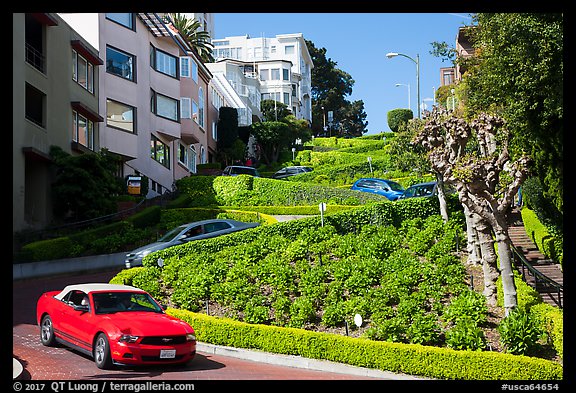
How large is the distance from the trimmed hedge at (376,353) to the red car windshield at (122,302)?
105 inches

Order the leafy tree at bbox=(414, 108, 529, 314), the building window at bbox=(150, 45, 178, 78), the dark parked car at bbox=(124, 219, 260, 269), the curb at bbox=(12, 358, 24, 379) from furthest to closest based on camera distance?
the building window at bbox=(150, 45, 178, 78), the dark parked car at bbox=(124, 219, 260, 269), the leafy tree at bbox=(414, 108, 529, 314), the curb at bbox=(12, 358, 24, 379)

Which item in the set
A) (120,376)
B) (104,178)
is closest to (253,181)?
(104,178)

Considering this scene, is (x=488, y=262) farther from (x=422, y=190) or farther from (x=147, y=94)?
(x=147, y=94)

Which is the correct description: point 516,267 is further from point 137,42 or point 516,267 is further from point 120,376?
point 137,42

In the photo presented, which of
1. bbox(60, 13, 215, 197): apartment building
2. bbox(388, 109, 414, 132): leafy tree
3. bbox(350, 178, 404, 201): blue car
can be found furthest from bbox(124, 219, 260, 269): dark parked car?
bbox(388, 109, 414, 132): leafy tree

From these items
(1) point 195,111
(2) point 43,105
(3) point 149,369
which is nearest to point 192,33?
(1) point 195,111

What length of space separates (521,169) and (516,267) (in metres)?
5.93

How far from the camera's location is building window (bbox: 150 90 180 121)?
4316 cm

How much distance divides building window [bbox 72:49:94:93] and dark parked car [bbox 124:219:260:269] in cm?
1079

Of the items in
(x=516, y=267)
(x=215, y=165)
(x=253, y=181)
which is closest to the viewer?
(x=516, y=267)

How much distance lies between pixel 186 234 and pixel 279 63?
75.5 metres

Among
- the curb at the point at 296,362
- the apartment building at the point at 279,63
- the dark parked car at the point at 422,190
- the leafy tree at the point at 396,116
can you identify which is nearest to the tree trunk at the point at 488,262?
the curb at the point at 296,362

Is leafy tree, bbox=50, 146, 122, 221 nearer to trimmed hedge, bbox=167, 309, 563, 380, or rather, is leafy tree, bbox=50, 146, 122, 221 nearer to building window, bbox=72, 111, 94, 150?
building window, bbox=72, 111, 94, 150

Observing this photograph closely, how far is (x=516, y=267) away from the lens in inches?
854
